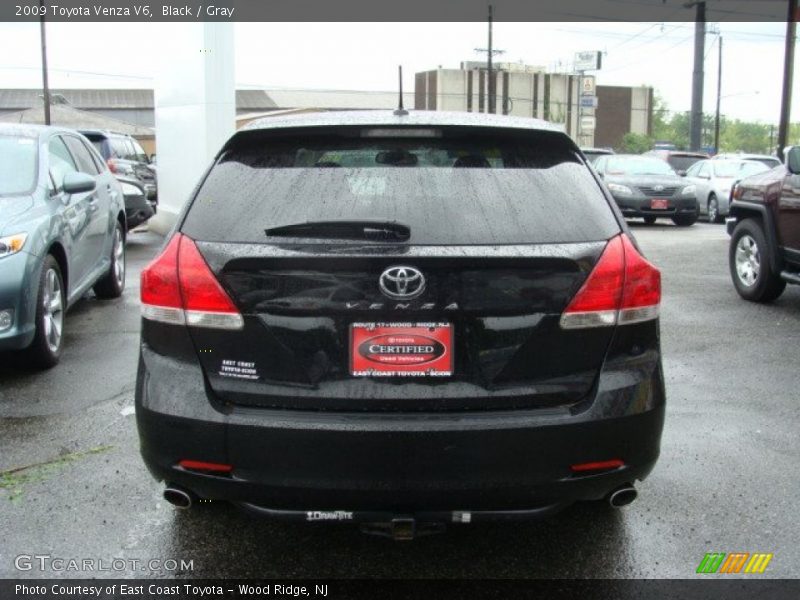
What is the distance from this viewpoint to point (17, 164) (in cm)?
664

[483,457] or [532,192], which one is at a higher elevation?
[532,192]

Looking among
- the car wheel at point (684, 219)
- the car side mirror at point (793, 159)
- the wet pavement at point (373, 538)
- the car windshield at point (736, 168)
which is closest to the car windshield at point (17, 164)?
the wet pavement at point (373, 538)

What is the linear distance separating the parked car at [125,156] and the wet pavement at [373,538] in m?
11.6

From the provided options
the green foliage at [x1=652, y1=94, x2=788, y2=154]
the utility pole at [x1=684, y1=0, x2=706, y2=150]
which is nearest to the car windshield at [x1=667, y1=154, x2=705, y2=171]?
the utility pole at [x1=684, y1=0, x2=706, y2=150]

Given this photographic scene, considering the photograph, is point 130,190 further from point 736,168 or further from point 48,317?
A: point 736,168

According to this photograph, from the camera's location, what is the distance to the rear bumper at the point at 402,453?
8.80 ft

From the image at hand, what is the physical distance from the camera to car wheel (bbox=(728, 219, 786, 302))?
27.0ft

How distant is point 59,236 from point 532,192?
4393 millimetres

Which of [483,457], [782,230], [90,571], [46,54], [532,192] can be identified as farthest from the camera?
[46,54]

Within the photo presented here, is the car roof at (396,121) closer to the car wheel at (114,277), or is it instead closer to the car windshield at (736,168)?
the car wheel at (114,277)

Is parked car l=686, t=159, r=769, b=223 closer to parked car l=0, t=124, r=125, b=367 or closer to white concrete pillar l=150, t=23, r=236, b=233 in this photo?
white concrete pillar l=150, t=23, r=236, b=233

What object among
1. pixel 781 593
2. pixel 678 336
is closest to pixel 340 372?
pixel 781 593

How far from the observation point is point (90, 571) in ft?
10.5

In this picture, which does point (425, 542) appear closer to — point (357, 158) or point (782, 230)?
point (357, 158)
